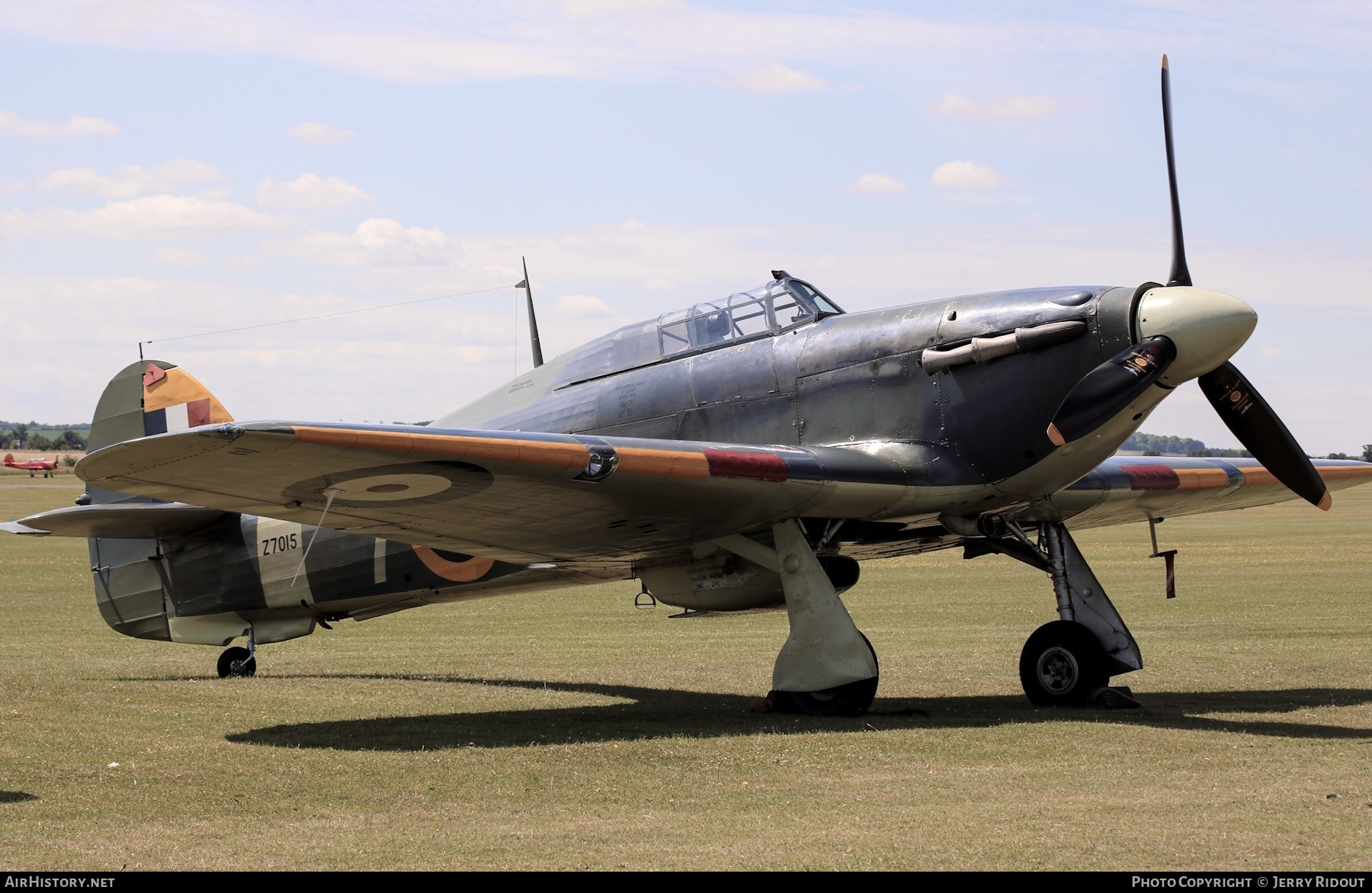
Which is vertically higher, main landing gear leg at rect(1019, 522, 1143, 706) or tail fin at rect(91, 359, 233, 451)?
tail fin at rect(91, 359, 233, 451)

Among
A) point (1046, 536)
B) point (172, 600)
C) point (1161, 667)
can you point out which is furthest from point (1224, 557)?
point (172, 600)

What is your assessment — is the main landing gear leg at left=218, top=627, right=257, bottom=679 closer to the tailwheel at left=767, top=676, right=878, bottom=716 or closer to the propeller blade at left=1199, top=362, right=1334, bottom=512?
the tailwheel at left=767, top=676, right=878, bottom=716

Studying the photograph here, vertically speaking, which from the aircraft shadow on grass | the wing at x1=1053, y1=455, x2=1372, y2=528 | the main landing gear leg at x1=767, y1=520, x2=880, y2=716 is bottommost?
the aircraft shadow on grass

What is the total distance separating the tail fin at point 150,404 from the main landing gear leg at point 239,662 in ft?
8.12

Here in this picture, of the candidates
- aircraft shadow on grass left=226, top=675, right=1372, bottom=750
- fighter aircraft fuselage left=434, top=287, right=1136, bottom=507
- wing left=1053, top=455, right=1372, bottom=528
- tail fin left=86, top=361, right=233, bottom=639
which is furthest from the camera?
tail fin left=86, top=361, right=233, bottom=639

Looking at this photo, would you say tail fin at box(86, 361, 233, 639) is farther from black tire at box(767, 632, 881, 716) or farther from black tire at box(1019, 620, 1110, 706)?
black tire at box(1019, 620, 1110, 706)

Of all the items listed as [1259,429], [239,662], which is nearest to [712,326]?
[1259,429]

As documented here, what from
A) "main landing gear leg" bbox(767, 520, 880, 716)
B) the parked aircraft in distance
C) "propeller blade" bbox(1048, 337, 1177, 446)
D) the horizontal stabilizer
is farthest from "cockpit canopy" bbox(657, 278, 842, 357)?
the parked aircraft in distance

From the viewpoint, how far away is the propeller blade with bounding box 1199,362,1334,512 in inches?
437

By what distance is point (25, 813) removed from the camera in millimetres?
6891

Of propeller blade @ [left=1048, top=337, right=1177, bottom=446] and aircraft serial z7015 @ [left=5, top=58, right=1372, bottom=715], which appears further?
propeller blade @ [left=1048, top=337, right=1177, bottom=446]

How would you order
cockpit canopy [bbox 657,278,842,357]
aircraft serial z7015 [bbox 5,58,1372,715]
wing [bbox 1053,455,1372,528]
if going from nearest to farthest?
aircraft serial z7015 [bbox 5,58,1372,715] → cockpit canopy [bbox 657,278,842,357] → wing [bbox 1053,455,1372,528]

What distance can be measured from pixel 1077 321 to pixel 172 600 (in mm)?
9898

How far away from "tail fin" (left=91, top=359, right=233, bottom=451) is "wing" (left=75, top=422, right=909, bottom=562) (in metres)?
5.10
